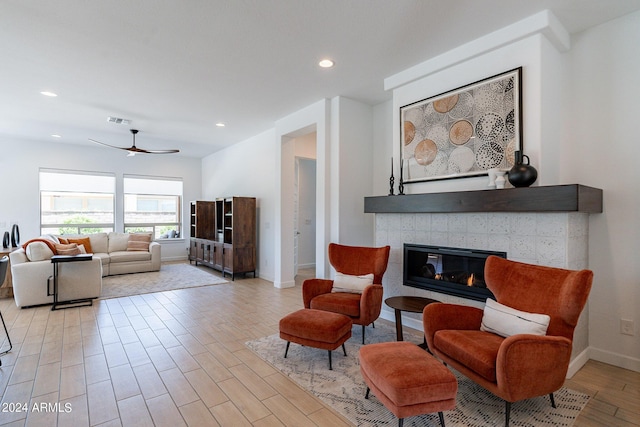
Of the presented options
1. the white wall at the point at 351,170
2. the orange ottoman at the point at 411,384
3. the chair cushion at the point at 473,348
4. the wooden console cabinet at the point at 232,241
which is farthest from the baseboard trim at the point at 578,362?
the wooden console cabinet at the point at 232,241

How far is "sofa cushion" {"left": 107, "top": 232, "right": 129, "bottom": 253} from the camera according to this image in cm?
684

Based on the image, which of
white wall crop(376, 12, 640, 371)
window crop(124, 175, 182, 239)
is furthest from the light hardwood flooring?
window crop(124, 175, 182, 239)

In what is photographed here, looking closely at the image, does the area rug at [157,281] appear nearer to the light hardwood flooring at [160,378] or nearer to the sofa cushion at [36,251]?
the sofa cushion at [36,251]

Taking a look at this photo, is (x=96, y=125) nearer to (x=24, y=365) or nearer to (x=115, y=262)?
(x=115, y=262)

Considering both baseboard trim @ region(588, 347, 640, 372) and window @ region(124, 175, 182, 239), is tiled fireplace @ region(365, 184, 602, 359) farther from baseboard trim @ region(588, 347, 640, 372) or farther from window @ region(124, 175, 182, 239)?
window @ region(124, 175, 182, 239)

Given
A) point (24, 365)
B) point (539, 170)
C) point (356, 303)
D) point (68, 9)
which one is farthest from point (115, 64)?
Answer: point (539, 170)

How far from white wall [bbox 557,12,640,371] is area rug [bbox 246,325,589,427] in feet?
2.77

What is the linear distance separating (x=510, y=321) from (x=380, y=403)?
1074 mm

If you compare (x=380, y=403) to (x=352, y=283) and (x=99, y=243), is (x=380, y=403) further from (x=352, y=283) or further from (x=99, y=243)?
(x=99, y=243)

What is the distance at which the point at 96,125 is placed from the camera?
575 centimetres

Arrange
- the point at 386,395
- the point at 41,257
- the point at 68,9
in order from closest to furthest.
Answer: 1. the point at 386,395
2. the point at 68,9
3. the point at 41,257

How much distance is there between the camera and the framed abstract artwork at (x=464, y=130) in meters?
2.82

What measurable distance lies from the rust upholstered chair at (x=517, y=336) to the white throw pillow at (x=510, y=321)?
0.03m

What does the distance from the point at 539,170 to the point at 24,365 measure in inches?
182
